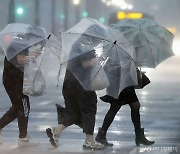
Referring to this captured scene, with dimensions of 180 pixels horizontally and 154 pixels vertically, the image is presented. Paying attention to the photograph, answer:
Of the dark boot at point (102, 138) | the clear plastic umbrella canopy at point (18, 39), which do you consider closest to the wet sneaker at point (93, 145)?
the dark boot at point (102, 138)

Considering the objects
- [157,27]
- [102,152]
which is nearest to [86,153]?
[102,152]

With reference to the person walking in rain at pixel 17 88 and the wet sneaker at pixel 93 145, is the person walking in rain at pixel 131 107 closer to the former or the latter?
the wet sneaker at pixel 93 145

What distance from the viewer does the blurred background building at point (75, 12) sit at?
42750 millimetres

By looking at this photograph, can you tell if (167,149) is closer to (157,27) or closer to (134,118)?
(134,118)

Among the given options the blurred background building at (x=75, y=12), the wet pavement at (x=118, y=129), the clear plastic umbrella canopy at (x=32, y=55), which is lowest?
the blurred background building at (x=75, y=12)

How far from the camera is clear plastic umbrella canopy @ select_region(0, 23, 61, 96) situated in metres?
7.73

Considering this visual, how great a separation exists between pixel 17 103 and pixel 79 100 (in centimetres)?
90

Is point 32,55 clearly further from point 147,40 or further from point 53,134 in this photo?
point 147,40

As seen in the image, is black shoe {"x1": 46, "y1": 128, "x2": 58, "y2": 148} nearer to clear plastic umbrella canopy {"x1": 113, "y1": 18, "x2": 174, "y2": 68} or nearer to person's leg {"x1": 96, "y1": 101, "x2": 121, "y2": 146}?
person's leg {"x1": 96, "y1": 101, "x2": 121, "y2": 146}

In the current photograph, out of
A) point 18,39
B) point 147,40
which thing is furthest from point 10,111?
point 147,40

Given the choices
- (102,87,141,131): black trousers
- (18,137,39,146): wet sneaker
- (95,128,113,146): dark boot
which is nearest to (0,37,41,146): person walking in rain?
(18,137,39,146): wet sneaker

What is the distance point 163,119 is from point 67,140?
3217mm

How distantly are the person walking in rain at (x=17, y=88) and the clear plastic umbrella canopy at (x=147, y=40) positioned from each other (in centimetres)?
152

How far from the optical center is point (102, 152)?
25.5ft
